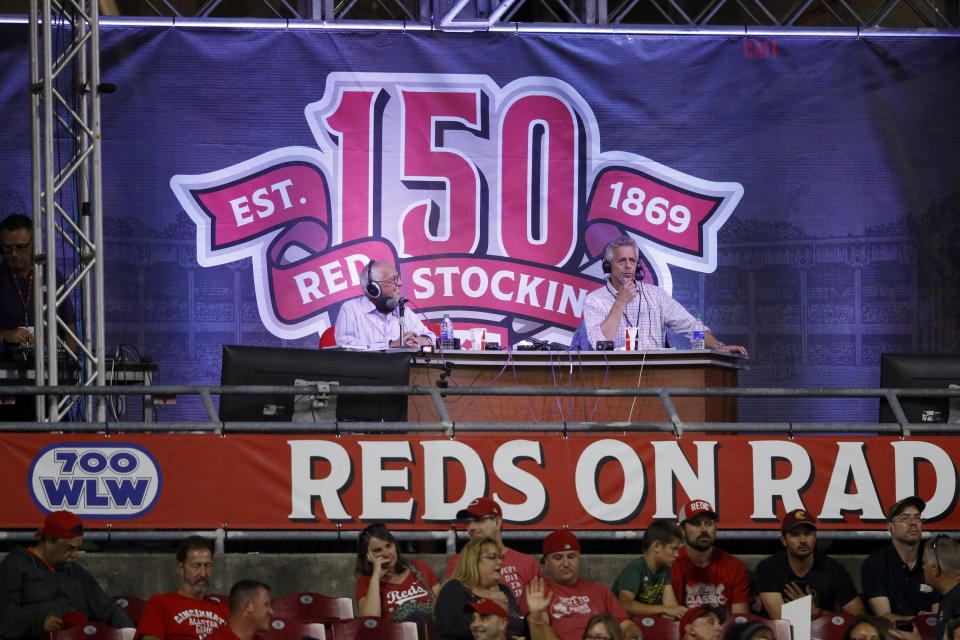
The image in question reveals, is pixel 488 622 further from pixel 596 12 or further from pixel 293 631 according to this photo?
pixel 596 12

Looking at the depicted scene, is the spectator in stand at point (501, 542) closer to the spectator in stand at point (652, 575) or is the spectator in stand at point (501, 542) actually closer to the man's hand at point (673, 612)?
the spectator in stand at point (652, 575)

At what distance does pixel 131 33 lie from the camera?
11.2 metres

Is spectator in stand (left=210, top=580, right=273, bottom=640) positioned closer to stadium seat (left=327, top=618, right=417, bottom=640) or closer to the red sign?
stadium seat (left=327, top=618, right=417, bottom=640)

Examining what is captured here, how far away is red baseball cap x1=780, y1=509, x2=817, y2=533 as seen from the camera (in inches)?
276

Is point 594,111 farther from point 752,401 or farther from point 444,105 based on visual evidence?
point 752,401

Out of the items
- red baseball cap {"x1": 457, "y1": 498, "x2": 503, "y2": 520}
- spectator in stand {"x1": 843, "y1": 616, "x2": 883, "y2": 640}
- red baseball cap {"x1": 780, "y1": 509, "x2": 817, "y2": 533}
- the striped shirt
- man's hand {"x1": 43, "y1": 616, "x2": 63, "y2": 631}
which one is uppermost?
the striped shirt

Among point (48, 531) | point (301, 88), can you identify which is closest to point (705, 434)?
point (48, 531)

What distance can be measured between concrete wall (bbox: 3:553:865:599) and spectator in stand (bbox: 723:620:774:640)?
8.68ft

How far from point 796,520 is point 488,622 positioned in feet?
7.07

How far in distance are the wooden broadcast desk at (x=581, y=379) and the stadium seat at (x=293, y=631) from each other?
116 inches

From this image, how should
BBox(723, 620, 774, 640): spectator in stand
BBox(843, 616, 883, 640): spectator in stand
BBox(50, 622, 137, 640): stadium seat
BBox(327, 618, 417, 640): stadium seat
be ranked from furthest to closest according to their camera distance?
BBox(327, 618, 417, 640): stadium seat < BBox(50, 622, 137, 640): stadium seat < BBox(843, 616, 883, 640): spectator in stand < BBox(723, 620, 774, 640): spectator in stand

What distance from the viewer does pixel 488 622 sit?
5594 millimetres

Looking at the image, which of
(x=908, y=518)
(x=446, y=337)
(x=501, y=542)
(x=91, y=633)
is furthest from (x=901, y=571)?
(x=91, y=633)

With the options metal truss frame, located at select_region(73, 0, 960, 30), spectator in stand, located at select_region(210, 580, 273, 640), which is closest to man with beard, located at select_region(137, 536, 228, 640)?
spectator in stand, located at select_region(210, 580, 273, 640)
